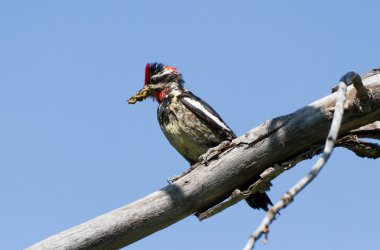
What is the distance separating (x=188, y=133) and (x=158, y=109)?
0.62 m

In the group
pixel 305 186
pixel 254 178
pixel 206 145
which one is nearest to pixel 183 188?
pixel 254 178

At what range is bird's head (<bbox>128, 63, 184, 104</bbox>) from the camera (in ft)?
22.8

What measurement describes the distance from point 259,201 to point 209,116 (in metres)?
0.99

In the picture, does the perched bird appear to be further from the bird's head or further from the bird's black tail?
the bird's black tail

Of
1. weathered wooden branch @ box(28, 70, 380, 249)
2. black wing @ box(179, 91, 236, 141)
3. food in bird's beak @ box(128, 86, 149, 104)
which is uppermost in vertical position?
food in bird's beak @ box(128, 86, 149, 104)

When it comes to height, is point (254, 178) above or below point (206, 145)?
below

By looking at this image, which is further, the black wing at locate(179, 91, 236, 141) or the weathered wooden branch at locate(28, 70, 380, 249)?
the black wing at locate(179, 91, 236, 141)

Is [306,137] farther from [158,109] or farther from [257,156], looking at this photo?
[158,109]

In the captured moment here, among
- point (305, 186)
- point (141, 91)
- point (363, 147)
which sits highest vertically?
point (141, 91)

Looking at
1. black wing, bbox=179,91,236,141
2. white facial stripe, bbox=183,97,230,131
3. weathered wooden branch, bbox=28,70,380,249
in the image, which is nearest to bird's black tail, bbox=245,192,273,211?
black wing, bbox=179,91,236,141

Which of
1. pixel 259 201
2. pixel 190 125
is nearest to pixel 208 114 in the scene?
→ pixel 190 125

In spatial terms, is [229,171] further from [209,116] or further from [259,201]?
[209,116]

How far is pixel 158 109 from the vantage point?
6527 mm

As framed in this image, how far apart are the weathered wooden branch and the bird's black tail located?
1.05 meters
